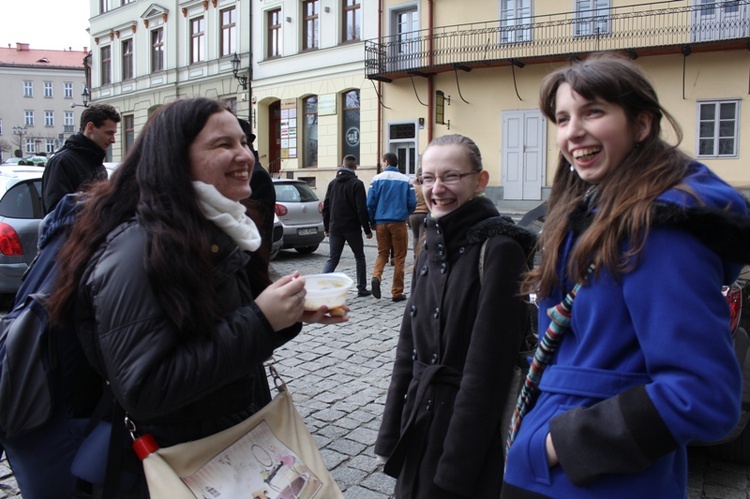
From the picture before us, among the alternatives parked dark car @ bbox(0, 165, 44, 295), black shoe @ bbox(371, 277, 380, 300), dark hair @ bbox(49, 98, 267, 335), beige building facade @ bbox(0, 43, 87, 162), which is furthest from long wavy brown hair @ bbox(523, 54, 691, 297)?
beige building facade @ bbox(0, 43, 87, 162)

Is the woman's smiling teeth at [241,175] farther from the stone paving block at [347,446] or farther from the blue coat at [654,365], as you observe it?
the stone paving block at [347,446]

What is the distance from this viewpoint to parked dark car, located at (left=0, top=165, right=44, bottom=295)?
724 cm

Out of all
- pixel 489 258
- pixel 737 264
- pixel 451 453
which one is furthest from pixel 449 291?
pixel 737 264

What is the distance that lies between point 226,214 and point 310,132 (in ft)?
76.5

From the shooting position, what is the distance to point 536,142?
63.6ft

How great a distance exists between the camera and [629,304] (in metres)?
1.26

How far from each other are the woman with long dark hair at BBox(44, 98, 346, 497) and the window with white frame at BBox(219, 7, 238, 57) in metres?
26.1

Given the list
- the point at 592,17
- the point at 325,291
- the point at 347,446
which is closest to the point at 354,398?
the point at 347,446

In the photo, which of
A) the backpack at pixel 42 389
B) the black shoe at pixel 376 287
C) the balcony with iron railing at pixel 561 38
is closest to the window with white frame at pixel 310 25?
the balcony with iron railing at pixel 561 38

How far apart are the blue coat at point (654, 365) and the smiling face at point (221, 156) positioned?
1008mm

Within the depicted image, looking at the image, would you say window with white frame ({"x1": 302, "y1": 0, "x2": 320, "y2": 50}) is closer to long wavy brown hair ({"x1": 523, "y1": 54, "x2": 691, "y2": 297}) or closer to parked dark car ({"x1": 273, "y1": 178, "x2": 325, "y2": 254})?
parked dark car ({"x1": 273, "y1": 178, "x2": 325, "y2": 254})

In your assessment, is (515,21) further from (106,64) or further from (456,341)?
(106,64)

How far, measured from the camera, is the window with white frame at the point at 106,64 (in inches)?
1319

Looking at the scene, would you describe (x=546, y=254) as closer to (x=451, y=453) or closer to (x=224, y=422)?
(x=451, y=453)
